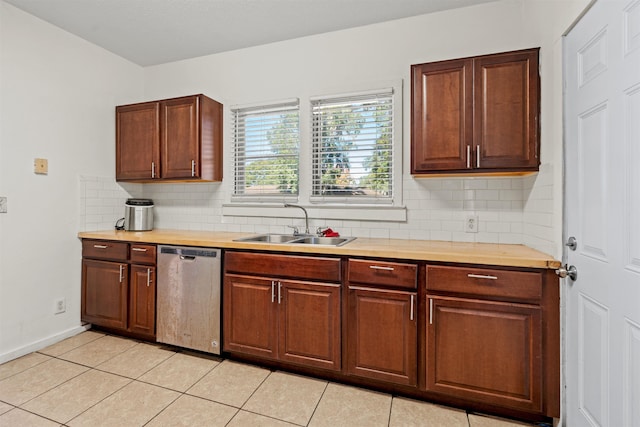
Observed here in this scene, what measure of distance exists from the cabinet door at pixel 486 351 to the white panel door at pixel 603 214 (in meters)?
0.17

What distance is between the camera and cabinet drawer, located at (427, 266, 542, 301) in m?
1.72

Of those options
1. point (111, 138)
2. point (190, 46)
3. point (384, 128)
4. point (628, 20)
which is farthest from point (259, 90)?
point (628, 20)

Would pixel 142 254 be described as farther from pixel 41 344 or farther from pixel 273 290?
pixel 273 290

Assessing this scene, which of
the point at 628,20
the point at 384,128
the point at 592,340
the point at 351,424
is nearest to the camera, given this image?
the point at 628,20

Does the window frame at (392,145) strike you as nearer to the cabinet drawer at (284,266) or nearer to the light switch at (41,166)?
the cabinet drawer at (284,266)

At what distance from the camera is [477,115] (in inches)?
81.3

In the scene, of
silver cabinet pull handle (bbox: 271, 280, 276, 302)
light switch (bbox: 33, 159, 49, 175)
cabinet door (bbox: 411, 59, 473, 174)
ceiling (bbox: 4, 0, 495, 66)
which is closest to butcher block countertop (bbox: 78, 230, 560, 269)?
silver cabinet pull handle (bbox: 271, 280, 276, 302)

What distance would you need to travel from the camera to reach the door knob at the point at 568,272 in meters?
1.58

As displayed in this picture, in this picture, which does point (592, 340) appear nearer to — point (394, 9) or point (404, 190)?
point (404, 190)

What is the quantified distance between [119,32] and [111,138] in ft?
3.33

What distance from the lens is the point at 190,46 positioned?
3072 mm

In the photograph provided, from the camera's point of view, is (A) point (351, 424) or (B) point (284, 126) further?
(B) point (284, 126)

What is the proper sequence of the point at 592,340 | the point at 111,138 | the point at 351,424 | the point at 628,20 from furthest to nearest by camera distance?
the point at 111,138 → the point at 351,424 → the point at 592,340 → the point at 628,20

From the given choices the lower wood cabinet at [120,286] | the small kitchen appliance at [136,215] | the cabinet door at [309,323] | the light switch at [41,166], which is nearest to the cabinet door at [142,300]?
the lower wood cabinet at [120,286]
